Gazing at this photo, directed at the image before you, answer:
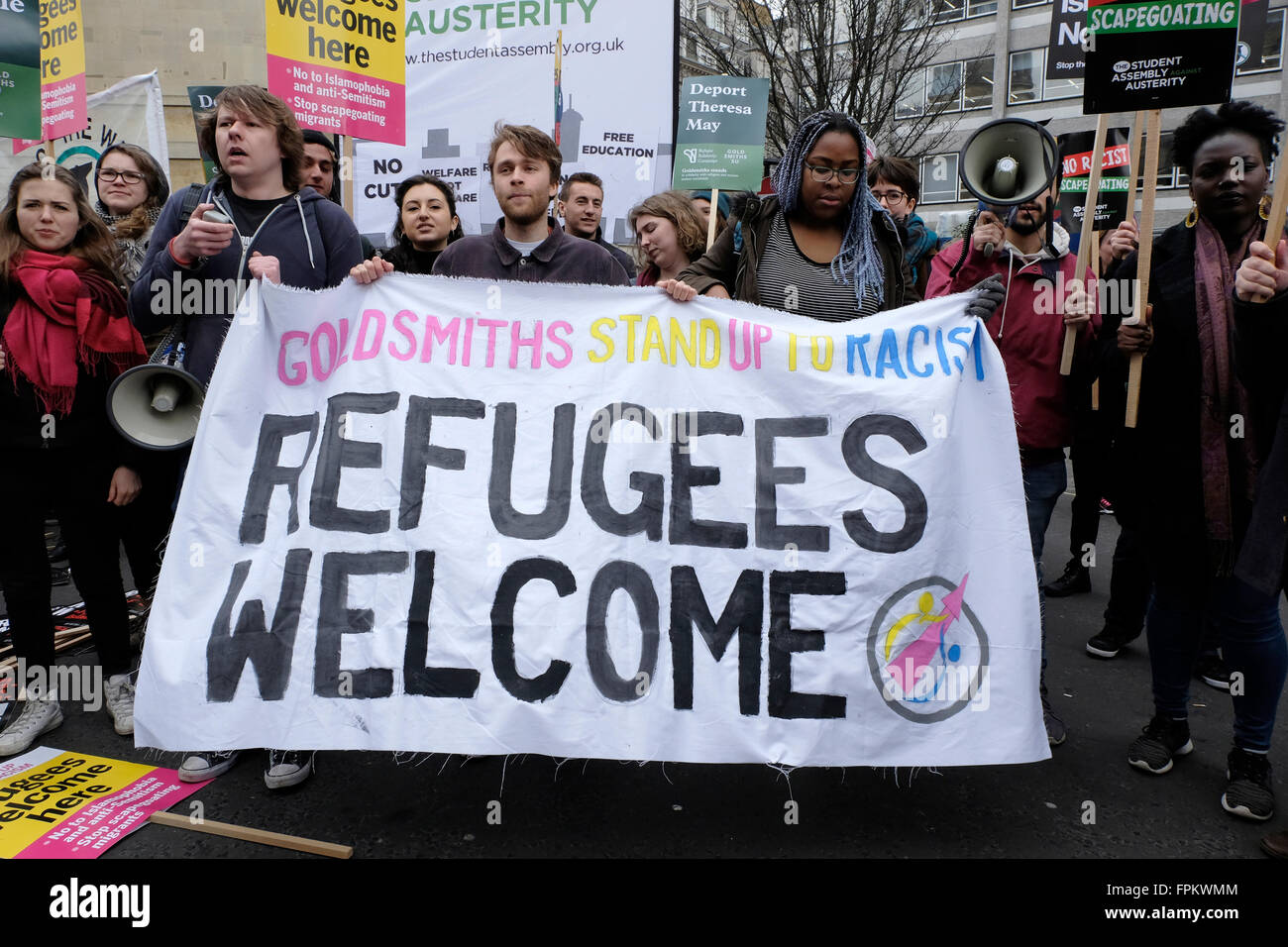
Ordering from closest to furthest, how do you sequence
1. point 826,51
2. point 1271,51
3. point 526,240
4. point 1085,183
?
point 526,240 → point 1085,183 → point 826,51 → point 1271,51

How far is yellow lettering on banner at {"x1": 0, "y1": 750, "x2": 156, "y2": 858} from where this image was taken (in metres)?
2.48

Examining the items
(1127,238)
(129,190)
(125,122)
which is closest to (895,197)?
(1127,238)

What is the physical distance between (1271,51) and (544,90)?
25754 millimetres

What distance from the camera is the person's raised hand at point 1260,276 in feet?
7.84

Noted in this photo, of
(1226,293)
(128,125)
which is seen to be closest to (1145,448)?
(1226,293)

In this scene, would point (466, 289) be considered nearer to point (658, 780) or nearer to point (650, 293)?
point (650, 293)

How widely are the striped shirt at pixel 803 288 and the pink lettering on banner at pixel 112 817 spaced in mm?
2483

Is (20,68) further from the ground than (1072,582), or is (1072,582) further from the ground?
(20,68)

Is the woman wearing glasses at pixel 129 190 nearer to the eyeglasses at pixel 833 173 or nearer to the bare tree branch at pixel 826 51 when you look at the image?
the eyeglasses at pixel 833 173

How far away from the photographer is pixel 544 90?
6.57 metres

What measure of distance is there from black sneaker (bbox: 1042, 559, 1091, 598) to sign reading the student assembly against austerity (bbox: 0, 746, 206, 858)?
4.41m

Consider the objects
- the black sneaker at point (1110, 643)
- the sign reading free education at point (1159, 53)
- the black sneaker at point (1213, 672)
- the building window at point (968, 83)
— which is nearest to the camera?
the sign reading free education at point (1159, 53)

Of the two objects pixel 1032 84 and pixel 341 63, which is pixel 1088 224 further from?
pixel 1032 84

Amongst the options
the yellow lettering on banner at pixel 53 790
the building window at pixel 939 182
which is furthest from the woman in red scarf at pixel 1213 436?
the building window at pixel 939 182
